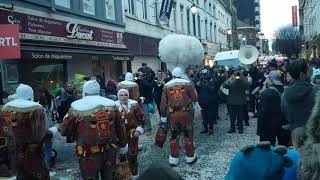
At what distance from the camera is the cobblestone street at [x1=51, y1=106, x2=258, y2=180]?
316 inches

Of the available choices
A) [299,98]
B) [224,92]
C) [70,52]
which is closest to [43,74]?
[70,52]

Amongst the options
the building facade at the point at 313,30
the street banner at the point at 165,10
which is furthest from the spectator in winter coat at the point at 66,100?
the building facade at the point at 313,30

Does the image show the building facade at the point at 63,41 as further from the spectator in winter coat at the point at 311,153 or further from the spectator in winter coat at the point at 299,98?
the spectator in winter coat at the point at 311,153

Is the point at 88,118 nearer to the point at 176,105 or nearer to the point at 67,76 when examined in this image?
the point at 176,105

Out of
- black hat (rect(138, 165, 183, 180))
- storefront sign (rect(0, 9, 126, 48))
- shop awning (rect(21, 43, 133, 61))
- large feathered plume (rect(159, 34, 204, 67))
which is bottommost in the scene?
black hat (rect(138, 165, 183, 180))

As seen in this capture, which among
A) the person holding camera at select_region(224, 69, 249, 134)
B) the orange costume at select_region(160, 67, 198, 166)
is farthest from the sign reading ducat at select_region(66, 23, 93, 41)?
the orange costume at select_region(160, 67, 198, 166)

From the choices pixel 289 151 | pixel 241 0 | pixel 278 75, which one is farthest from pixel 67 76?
pixel 241 0

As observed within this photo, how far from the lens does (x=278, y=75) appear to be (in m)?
6.81

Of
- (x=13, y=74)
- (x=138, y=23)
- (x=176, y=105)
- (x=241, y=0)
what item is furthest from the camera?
(x=241, y=0)

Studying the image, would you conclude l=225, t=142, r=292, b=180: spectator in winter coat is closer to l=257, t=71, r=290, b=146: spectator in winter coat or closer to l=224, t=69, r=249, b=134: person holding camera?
l=257, t=71, r=290, b=146: spectator in winter coat

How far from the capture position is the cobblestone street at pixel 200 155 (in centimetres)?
802

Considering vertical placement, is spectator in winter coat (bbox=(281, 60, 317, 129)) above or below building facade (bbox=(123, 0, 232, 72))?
below

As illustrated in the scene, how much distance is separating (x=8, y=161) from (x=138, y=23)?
20.4 m

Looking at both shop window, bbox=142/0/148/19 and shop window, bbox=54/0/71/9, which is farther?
shop window, bbox=142/0/148/19
